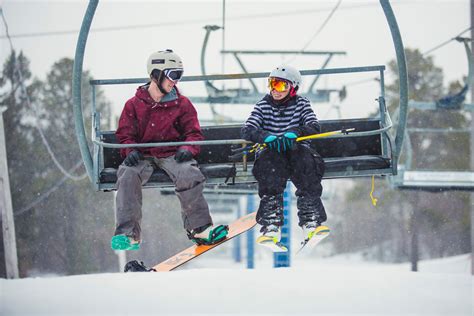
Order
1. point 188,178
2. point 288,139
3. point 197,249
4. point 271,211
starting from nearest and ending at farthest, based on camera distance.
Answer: point 288,139 < point 271,211 < point 188,178 < point 197,249

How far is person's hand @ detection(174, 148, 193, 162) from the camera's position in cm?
464

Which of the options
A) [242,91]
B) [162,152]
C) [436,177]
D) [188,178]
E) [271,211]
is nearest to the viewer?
[271,211]

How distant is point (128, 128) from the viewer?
4.74 m

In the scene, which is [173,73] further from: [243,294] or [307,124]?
[243,294]

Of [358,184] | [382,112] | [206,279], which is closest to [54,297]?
[206,279]

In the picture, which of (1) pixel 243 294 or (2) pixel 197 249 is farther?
(2) pixel 197 249

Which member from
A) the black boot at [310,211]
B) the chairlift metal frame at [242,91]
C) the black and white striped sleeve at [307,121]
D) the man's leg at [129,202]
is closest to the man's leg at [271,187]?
the black boot at [310,211]

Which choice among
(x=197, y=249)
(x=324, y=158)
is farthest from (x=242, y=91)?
(x=324, y=158)

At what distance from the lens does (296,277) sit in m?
5.32

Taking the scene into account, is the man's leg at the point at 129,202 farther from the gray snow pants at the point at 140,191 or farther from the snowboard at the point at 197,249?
the snowboard at the point at 197,249

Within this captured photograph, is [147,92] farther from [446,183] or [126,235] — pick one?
[446,183]

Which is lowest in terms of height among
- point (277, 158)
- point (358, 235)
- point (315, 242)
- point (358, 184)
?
point (358, 235)

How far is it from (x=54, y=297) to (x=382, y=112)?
2667mm

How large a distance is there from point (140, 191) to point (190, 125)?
58 centimetres
